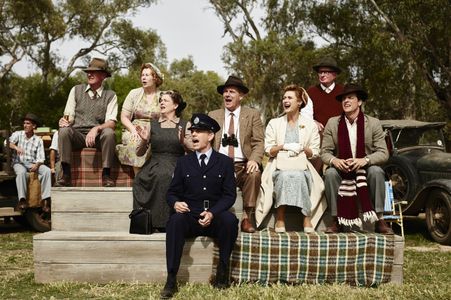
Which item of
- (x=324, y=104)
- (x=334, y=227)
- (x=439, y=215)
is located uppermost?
(x=324, y=104)

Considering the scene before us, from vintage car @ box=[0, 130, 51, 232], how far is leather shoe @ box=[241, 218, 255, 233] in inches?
210

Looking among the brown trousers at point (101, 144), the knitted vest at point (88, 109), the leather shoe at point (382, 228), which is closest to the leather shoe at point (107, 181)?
the brown trousers at point (101, 144)

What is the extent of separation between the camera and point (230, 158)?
602cm

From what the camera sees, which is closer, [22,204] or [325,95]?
[325,95]

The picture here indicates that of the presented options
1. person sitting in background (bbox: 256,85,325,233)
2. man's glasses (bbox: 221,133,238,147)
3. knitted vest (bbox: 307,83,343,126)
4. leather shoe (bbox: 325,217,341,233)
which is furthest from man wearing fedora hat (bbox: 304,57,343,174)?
leather shoe (bbox: 325,217,341,233)

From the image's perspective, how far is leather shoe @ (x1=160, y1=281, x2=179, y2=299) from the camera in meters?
5.36

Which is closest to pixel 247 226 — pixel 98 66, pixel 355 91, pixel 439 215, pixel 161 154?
pixel 161 154

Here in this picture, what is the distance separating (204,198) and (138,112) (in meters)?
1.81

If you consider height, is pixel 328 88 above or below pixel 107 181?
above

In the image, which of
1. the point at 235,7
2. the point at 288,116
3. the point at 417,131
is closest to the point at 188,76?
the point at 235,7

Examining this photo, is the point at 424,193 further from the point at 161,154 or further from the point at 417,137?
the point at 161,154

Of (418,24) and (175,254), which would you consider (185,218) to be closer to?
(175,254)

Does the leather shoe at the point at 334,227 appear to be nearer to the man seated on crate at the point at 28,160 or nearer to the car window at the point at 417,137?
the car window at the point at 417,137

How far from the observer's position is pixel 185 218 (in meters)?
5.70
